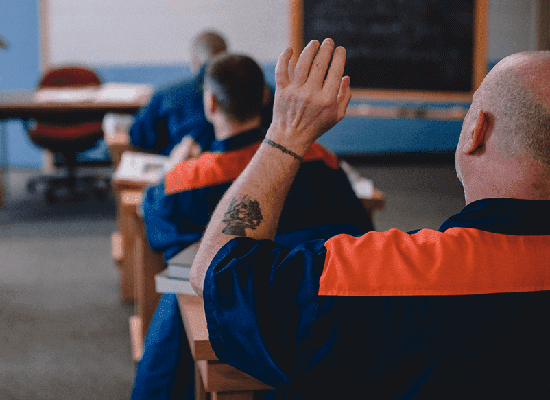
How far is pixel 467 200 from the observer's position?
0.75m

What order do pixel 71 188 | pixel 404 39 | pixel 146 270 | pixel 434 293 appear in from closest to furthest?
pixel 434 293 → pixel 146 270 → pixel 71 188 → pixel 404 39

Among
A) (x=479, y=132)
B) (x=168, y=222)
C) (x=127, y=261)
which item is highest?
(x=479, y=132)

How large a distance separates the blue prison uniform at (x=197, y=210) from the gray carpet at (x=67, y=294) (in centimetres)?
75

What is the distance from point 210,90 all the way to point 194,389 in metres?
0.75

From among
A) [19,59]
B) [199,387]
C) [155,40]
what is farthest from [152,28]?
[199,387]

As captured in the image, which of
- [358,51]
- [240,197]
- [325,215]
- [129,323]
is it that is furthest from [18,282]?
[358,51]

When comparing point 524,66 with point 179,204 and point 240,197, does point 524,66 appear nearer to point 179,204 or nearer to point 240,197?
point 240,197

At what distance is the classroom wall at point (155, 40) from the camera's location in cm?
580

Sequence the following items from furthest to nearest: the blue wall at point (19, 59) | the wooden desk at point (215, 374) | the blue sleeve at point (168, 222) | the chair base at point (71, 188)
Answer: the blue wall at point (19, 59)
the chair base at point (71, 188)
the blue sleeve at point (168, 222)
the wooden desk at point (215, 374)

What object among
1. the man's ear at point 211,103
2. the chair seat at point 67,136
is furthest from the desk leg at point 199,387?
the chair seat at point 67,136

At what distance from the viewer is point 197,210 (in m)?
1.52

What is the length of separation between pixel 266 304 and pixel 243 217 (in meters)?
0.14

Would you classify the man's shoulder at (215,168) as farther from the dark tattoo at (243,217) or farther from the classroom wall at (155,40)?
the classroom wall at (155,40)

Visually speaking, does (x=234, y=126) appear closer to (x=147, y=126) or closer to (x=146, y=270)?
(x=146, y=270)
